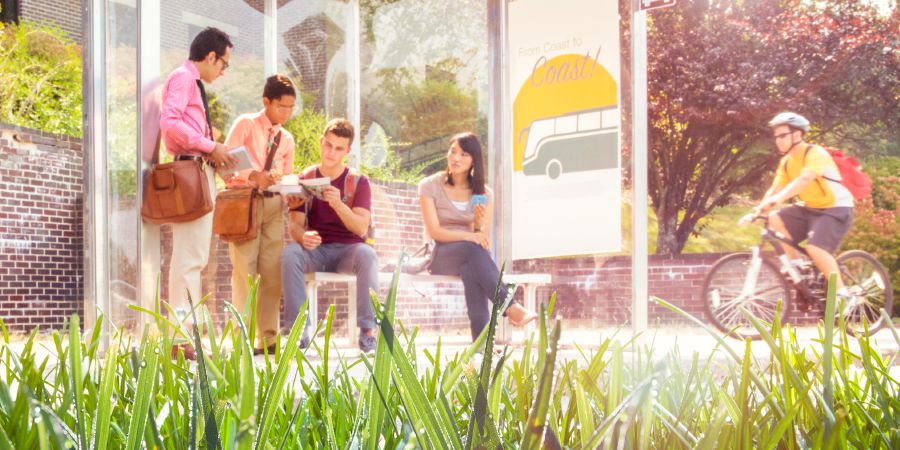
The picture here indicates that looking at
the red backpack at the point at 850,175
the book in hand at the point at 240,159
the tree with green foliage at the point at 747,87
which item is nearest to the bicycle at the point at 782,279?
the red backpack at the point at 850,175

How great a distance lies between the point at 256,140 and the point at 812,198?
385 cm

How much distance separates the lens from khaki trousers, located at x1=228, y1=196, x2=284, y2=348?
557 centimetres

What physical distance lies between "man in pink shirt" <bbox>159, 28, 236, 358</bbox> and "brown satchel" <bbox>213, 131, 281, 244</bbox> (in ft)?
0.20

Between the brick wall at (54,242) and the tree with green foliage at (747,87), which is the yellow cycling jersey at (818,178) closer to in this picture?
the brick wall at (54,242)

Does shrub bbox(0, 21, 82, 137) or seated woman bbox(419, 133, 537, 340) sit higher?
shrub bbox(0, 21, 82, 137)

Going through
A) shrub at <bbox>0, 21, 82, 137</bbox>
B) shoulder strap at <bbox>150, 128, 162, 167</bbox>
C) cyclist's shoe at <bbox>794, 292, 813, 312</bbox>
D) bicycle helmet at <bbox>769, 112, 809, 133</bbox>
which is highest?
shrub at <bbox>0, 21, 82, 137</bbox>

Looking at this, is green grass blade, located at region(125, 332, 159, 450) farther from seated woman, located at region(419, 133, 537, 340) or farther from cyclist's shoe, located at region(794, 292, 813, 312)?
cyclist's shoe, located at region(794, 292, 813, 312)

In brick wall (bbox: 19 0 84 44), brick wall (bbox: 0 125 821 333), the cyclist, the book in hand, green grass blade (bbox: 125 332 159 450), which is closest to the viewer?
green grass blade (bbox: 125 332 159 450)

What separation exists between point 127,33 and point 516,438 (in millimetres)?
5227

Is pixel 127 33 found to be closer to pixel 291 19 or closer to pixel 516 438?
pixel 291 19

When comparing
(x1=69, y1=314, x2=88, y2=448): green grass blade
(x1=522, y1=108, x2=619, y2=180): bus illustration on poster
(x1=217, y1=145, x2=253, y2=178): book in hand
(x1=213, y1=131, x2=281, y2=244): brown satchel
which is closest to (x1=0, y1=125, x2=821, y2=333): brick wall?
(x1=522, y1=108, x2=619, y2=180): bus illustration on poster

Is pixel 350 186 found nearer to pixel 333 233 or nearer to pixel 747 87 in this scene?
pixel 333 233

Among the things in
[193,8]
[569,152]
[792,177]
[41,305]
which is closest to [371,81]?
[193,8]

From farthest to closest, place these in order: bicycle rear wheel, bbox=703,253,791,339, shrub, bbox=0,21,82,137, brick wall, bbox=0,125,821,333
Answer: shrub, bbox=0,21,82,137, bicycle rear wheel, bbox=703,253,791,339, brick wall, bbox=0,125,821,333
